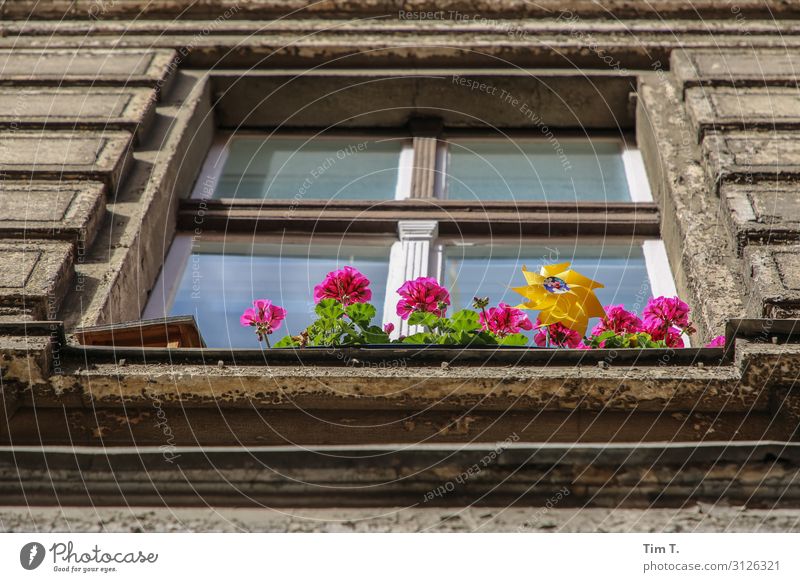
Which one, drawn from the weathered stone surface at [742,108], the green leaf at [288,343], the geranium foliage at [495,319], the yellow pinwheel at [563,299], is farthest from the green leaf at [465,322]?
the weathered stone surface at [742,108]

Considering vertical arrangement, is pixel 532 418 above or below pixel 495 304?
below

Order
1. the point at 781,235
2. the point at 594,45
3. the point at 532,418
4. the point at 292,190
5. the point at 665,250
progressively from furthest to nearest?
the point at 594,45
the point at 292,190
the point at 665,250
the point at 781,235
the point at 532,418

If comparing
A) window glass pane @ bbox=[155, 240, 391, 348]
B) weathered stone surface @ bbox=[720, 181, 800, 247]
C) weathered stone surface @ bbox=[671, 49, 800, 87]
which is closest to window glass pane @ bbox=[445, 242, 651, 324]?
window glass pane @ bbox=[155, 240, 391, 348]

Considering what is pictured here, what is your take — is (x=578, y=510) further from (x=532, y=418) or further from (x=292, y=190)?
(x=292, y=190)

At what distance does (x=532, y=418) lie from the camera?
10.7 feet

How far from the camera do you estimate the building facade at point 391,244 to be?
3119 millimetres

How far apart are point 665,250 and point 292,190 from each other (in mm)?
1729

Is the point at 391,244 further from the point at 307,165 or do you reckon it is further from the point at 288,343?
the point at 288,343

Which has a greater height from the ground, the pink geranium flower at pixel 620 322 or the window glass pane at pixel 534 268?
the window glass pane at pixel 534 268

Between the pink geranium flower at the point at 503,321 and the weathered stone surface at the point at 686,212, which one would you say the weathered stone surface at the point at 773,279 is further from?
the pink geranium flower at the point at 503,321

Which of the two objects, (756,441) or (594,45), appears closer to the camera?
(756,441)

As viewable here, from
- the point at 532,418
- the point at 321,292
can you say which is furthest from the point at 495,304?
the point at 532,418

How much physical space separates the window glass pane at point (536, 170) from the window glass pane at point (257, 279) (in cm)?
76
